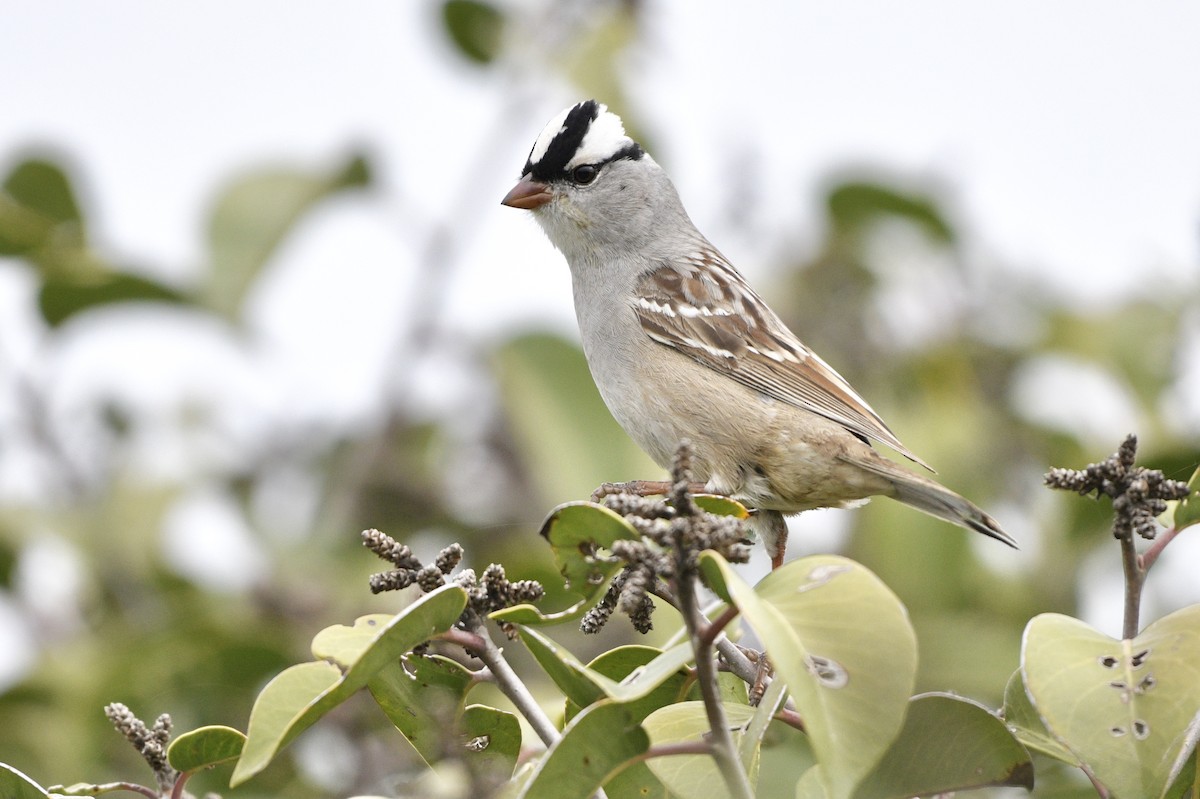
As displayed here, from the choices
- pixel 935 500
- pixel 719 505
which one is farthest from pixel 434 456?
pixel 719 505

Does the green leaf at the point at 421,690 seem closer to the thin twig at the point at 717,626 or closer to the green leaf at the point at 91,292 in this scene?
the thin twig at the point at 717,626

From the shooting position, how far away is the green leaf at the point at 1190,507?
7.04 ft

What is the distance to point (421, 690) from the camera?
2096mm

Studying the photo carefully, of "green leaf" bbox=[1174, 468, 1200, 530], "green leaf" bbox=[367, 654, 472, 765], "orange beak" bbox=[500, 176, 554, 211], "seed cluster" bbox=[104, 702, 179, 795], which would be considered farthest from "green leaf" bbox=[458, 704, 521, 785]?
"orange beak" bbox=[500, 176, 554, 211]

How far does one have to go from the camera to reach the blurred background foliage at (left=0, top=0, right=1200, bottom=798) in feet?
12.5

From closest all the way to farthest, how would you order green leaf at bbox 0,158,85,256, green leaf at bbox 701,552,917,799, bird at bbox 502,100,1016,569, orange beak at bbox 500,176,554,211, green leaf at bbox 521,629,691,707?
1. green leaf at bbox 701,552,917,799
2. green leaf at bbox 521,629,691,707
3. bird at bbox 502,100,1016,569
4. orange beak at bbox 500,176,554,211
5. green leaf at bbox 0,158,85,256

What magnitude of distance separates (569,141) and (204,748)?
2719 millimetres

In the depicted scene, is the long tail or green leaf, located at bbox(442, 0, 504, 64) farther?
green leaf, located at bbox(442, 0, 504, 64)

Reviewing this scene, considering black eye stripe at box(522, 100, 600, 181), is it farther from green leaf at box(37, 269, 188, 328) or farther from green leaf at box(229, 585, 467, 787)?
green leaf at box(229, 585, 467, 787)

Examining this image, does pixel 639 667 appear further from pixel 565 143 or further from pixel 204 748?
pixel 565 143

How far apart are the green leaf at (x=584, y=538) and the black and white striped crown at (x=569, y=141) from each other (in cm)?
259

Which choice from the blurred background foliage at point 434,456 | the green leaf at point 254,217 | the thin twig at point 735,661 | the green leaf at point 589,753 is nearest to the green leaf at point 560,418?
the blurred background foliage at point 434,456

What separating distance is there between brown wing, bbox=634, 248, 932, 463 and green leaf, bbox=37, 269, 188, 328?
5.17 ft

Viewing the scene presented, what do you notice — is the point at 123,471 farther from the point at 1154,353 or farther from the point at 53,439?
the point at 1154,353
